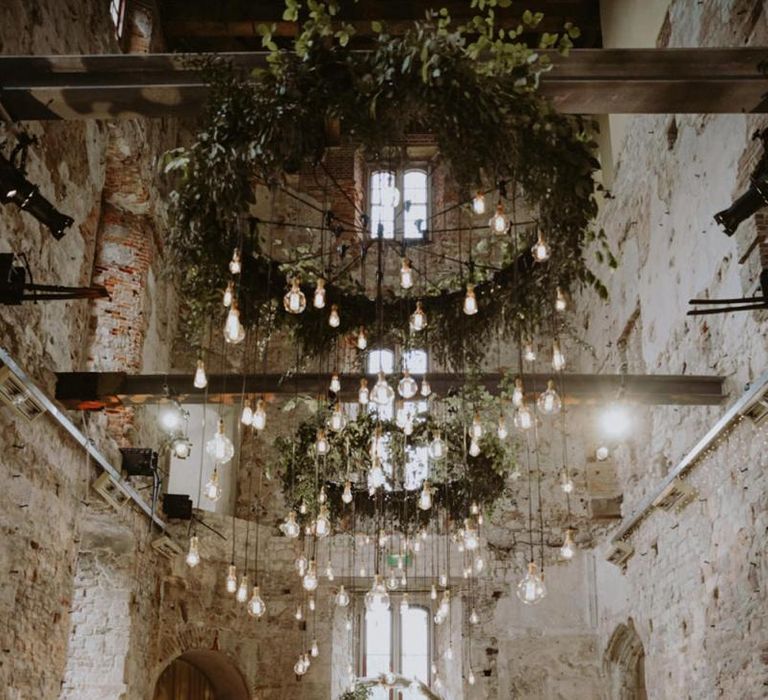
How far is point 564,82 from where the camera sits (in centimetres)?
546

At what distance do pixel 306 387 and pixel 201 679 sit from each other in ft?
22.8

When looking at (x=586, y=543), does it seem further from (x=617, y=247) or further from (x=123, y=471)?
(x=123, y=471)

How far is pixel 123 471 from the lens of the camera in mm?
10289

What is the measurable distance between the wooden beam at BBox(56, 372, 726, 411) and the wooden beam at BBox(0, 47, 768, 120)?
276 centimetres

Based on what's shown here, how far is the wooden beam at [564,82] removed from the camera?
545 cm

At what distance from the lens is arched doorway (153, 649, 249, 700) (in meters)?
12.6

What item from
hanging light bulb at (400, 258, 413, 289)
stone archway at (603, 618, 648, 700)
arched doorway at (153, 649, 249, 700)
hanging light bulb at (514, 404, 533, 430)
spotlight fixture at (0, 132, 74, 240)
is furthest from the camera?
arched doorway at (153, 649, 249, 700)

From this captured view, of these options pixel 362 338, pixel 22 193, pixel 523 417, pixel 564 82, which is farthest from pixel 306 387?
pixel 564 82

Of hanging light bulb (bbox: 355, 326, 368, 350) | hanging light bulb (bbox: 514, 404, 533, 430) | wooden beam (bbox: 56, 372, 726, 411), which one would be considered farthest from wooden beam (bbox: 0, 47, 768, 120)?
wooden beam (bbox: 56, 372, 726, 411)

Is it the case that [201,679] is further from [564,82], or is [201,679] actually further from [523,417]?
[564,82]

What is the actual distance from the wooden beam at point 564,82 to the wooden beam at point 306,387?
2763mm

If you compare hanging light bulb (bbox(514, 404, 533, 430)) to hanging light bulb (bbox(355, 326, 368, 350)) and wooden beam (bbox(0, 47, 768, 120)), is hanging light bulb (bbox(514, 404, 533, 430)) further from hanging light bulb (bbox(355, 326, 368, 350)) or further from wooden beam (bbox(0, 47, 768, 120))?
wooden beam (bbox(0, 47, 768, 120))

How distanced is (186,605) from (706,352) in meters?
6.98

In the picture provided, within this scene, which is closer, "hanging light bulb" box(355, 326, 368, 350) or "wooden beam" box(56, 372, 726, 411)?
"hanging light bulb" box(355, 326, 368, 350)
